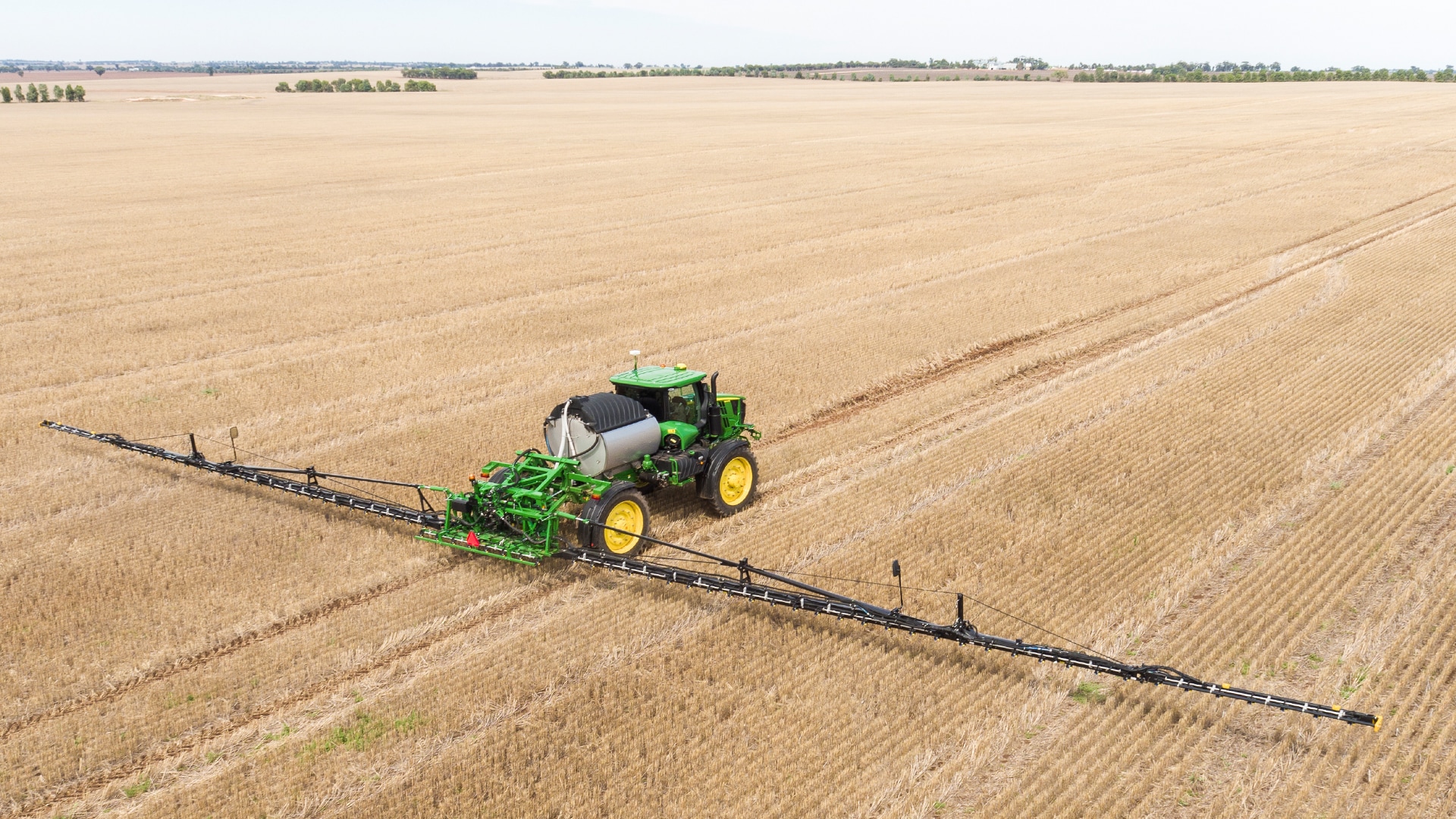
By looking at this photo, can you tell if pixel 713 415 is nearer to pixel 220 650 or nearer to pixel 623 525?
pixel 623 525

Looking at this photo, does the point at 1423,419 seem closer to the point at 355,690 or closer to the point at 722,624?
the point at 722,624

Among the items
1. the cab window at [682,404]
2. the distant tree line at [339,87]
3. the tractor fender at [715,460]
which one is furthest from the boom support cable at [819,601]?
the distant tree line at [339,87]

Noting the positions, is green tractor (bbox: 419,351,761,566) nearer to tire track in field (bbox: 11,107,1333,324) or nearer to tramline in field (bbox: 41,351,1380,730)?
tramline in field (bbox: 41,351,1380,730)

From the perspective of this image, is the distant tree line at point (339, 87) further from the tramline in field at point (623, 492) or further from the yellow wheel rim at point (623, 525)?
the yellow wheel rim at point (623, 525)

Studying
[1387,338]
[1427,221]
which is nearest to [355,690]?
[1387,338]

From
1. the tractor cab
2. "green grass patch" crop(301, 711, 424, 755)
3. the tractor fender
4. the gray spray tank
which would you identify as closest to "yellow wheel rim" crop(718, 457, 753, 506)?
the tractor fender

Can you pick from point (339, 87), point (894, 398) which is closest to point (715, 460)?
point (894, 398)
